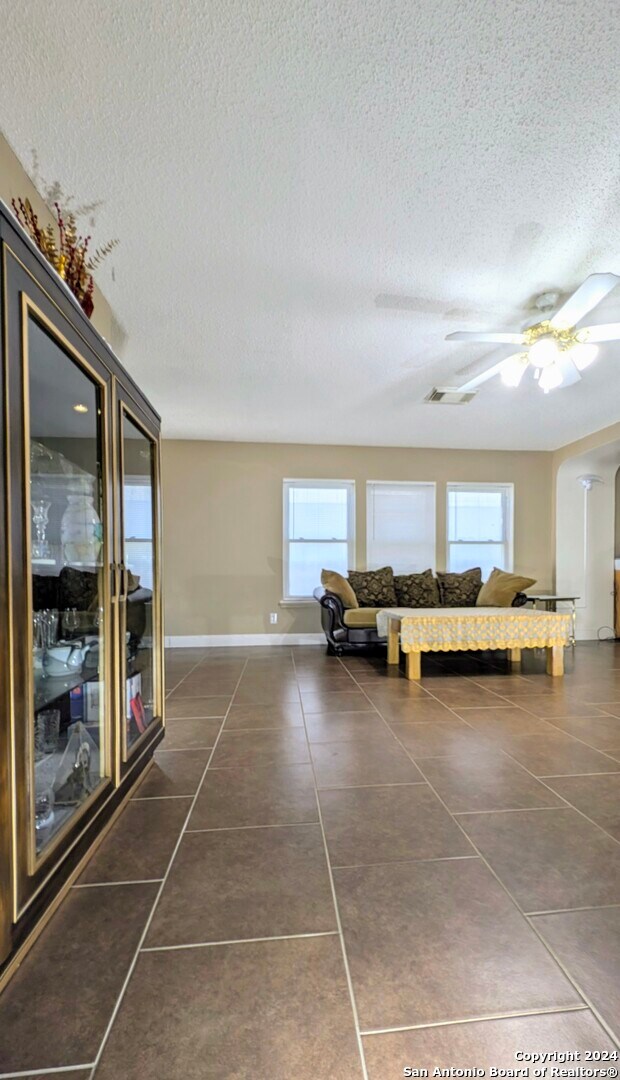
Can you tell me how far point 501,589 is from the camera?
15.2 feet

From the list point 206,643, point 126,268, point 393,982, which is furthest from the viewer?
point 206,643

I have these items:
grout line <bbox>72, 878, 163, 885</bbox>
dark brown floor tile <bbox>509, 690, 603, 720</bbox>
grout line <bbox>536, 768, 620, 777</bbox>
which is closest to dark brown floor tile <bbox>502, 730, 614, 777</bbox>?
grout line <bbox>536, 768, 620, 777</bbox>

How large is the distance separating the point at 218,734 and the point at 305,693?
0.93m

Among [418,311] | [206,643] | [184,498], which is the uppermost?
[418,311]

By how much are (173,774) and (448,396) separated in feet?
11.6

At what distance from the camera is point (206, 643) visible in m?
5.29

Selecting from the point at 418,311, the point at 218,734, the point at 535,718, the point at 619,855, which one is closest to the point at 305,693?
the point at 218,734

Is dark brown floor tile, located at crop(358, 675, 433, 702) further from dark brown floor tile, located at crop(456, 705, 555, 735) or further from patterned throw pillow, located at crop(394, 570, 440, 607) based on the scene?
patterned throw pillow, located at crop(394, 570, 440, 607)

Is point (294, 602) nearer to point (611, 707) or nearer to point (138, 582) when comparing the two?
point (611, 707)

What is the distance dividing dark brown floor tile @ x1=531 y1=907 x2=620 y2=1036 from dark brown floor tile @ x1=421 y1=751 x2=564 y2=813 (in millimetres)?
542

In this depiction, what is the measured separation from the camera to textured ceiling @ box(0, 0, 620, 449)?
1.17 metres

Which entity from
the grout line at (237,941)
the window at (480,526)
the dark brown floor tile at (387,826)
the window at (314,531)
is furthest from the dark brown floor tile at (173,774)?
the window at (480,526)

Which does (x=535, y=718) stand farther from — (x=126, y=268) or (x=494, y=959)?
(x=126, y=268)

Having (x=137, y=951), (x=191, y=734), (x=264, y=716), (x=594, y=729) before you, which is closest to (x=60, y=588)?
(x=137, y=951)
